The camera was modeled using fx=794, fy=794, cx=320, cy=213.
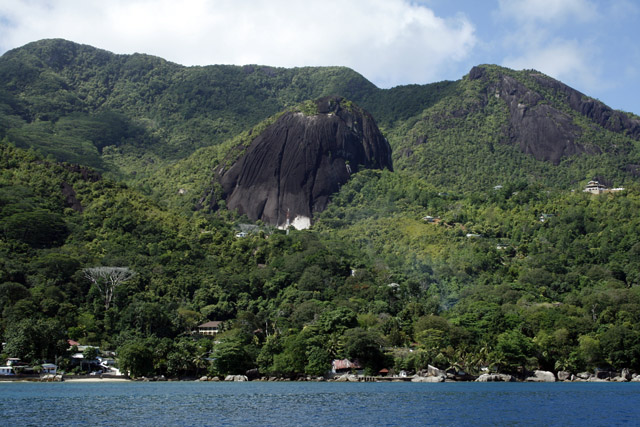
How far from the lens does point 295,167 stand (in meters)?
156

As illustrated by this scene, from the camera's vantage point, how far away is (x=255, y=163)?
158 meters

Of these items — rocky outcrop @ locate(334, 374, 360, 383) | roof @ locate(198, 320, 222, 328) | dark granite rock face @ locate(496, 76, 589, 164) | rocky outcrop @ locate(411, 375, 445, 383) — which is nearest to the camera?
rocky outcrop @ locate(411, 375, 445, 383)

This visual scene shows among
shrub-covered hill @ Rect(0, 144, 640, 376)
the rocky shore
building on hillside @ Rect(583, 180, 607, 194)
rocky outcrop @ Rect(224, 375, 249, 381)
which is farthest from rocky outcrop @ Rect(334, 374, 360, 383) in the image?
building on hillside @ Rect(583, 180, 607, 194)

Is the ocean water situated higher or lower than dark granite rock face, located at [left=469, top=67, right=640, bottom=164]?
lower

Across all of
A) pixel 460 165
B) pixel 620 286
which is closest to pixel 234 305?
pixel 620 286

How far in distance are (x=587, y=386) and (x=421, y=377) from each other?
1534cm

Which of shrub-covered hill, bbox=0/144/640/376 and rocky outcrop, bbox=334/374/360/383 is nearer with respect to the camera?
rocky outcrop, bbox=334/374/360/383

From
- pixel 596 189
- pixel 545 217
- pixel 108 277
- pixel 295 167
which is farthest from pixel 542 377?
pixel 295 167

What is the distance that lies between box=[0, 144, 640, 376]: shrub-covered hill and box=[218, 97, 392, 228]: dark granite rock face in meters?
5.61

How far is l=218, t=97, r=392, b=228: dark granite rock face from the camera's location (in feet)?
506

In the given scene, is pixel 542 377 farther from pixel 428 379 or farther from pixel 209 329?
pixel 209 329

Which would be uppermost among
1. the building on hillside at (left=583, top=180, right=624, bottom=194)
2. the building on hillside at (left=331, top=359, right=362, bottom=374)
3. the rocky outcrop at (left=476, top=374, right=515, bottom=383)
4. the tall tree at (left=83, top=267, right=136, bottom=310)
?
the building on hillside at (left=583, top=180, right=624, bottom=194)

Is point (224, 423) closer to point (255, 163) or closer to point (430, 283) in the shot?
point (430, 283)

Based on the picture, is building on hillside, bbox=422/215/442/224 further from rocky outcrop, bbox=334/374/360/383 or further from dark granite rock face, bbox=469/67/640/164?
dark granite rock face, bbox=469/67/640/164
